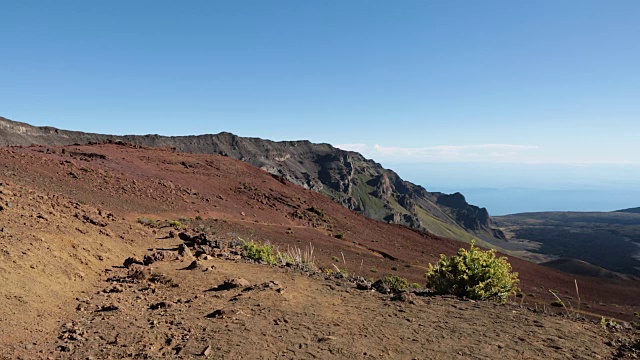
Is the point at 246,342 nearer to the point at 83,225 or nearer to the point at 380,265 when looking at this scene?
the point at 83,225

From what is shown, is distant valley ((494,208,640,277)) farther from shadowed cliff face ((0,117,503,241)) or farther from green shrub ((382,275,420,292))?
green shrub ((382,275,420,292))

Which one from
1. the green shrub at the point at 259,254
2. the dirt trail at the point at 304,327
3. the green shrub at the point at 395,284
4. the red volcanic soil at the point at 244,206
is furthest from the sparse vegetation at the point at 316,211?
the dirt trail at the point at 304,327

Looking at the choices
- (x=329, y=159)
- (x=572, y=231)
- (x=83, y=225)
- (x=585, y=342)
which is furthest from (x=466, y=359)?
(x=572, y=231)

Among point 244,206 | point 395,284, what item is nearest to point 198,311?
point 395,284

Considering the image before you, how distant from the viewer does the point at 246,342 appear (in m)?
7.19

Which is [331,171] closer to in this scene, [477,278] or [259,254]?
[259,254]

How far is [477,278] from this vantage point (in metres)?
11.8

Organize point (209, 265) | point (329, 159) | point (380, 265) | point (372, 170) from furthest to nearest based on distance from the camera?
point (372, 170)
point (329, 159)
point (380, 265)
point (209, 265)

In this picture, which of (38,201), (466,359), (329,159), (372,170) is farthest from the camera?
(372,170)

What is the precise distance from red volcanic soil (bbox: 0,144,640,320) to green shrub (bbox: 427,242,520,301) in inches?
389

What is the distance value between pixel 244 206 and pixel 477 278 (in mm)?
29261

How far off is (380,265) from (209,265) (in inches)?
676

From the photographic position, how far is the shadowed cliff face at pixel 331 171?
75.6 meters

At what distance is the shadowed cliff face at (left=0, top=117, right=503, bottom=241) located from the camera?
75606 millimetres
